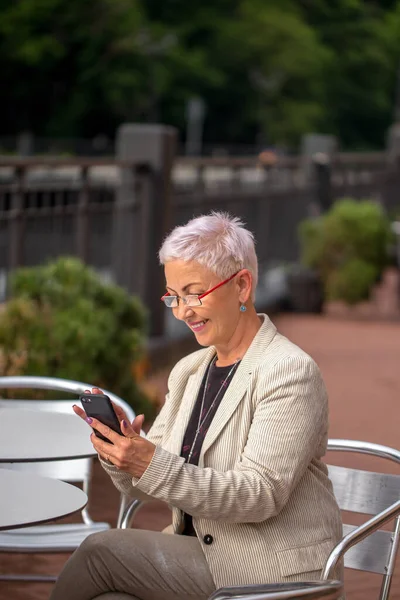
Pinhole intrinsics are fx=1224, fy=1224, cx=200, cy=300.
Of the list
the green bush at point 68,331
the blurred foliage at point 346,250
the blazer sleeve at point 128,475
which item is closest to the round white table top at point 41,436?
the blazer sleeve at point 128,475

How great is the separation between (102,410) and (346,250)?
1220cm

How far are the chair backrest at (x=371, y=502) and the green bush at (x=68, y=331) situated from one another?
3.07 metres

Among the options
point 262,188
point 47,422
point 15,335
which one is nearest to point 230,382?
point 47,422

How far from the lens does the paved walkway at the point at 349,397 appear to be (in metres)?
4.75

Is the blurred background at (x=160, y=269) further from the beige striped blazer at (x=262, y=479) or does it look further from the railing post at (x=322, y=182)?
the beige striped blazer at (x=262, y=479)

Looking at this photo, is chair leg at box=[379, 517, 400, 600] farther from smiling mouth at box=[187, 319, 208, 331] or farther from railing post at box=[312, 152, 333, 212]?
railing post at box=[312, 152, 333, 212]

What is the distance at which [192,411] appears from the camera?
3023 millimetres

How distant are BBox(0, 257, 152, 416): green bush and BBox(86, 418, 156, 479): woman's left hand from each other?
11.6 feet

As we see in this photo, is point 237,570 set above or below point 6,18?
below

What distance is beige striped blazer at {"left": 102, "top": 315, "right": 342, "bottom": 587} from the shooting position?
2689 mm

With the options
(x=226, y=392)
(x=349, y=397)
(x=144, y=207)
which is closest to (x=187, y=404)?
(x=226, y=392)

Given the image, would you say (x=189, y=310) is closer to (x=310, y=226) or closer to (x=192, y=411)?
(x=192, y=411)

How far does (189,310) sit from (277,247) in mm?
12044

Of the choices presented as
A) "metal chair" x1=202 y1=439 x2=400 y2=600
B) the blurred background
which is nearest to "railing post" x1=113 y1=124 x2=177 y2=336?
the blurred background
